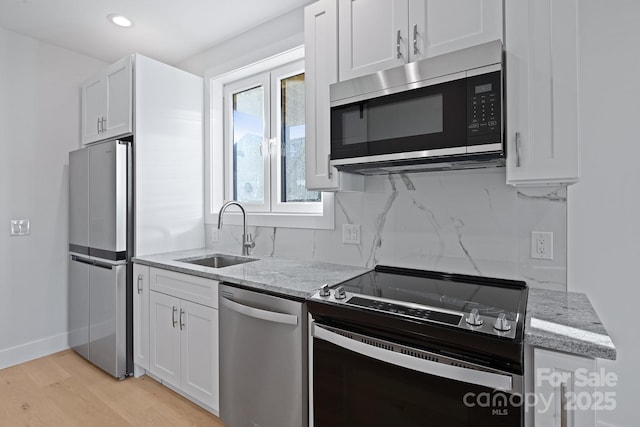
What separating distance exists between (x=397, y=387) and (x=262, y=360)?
708 millimetres

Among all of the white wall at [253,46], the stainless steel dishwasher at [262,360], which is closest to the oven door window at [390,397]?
the stainless steel dishwasher at [262,360]

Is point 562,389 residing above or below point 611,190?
below

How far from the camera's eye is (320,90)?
184 cm

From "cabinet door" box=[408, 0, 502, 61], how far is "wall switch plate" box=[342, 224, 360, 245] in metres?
0.97

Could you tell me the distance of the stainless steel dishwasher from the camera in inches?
59.2

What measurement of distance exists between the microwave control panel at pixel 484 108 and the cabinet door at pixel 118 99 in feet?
7.41

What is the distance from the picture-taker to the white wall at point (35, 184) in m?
2.63

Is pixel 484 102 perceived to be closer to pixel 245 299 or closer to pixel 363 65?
pixel 363 65

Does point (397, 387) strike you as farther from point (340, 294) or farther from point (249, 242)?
point (249, 242)

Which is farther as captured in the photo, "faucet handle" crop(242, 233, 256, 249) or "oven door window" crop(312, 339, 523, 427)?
"faucet handle" crop(242, 233, 256, 249)

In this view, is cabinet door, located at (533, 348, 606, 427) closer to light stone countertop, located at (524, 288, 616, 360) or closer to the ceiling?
light stone countertop, located at (524, 288, 616, 360)

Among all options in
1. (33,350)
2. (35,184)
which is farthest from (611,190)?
(33,350)

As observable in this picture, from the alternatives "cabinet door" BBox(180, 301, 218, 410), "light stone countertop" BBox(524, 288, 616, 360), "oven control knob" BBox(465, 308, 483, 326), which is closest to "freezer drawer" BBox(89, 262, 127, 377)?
"cabinet door" BBox(180, 301, 218, 410)

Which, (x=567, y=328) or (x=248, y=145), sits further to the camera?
(x=248, y=145)
